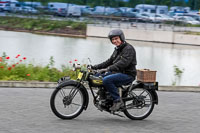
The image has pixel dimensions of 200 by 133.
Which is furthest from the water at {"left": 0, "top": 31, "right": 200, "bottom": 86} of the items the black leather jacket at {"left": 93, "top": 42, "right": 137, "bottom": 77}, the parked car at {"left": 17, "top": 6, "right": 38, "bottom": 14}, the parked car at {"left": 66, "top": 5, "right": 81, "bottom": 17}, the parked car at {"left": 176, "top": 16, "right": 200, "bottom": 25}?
the parked car at {"left": 17, "top": 6, "right": 38, "bottom": 14}

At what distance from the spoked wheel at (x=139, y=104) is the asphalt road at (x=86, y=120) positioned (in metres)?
0.13

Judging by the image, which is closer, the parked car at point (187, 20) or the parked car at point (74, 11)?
the parked car at point (187, 20)

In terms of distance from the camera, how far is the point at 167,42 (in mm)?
54562

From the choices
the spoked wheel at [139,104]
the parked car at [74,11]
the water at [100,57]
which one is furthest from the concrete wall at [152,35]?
the spoked wheel at [139,104]

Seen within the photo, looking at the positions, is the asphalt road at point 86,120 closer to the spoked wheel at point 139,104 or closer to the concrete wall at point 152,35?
the spoked wheel at point 139,104

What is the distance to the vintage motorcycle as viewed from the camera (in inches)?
314

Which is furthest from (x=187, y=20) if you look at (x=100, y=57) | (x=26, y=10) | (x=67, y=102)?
(x=67, y=102)

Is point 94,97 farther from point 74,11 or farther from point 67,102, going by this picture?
point 74,11

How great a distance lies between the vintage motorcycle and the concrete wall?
4485 centimetres

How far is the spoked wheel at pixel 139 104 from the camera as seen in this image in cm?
844

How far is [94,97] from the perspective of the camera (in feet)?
26.8

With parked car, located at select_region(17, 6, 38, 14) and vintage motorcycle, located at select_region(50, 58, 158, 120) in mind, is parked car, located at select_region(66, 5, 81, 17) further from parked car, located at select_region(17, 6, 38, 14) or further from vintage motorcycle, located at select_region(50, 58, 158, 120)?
vintage motorcycle, located at select_region(50, 58, 158, 120)

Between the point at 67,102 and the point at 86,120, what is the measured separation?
0.49m

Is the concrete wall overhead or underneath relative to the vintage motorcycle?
underneath
